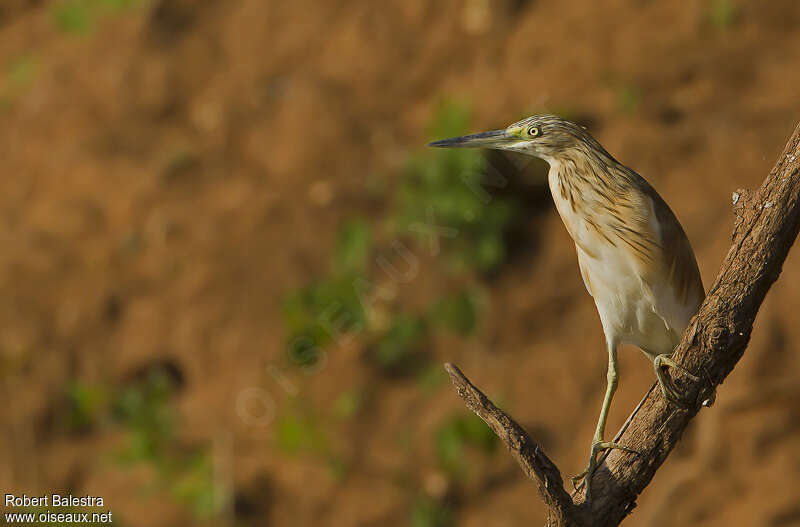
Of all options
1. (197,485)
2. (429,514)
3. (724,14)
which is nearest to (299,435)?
(197,485)

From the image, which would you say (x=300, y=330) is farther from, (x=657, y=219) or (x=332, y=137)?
(x=657, y=219)

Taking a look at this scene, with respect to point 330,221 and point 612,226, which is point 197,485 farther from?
point 612,226

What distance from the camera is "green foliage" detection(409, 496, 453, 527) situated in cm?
669

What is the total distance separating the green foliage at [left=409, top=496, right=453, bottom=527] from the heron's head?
4264 mm

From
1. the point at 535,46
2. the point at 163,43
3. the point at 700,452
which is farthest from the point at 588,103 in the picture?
the point at 163,43

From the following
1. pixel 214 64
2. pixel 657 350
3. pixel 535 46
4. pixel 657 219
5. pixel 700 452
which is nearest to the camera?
pixel 657 219

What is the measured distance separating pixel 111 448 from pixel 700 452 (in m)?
4.41

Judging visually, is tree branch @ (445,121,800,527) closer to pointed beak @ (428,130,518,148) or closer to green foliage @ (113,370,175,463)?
pointed beak @ (428,130,518,148)

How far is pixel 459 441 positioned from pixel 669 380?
4.31m

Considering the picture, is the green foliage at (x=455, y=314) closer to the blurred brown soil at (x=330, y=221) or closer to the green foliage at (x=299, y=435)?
the blurred brown soil at (x=330, y=221)

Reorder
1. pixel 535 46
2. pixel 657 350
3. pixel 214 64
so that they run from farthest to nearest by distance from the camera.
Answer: pixel 214 64 → pixel 535 46 → pixel 657 350

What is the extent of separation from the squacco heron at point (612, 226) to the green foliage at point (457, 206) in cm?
401

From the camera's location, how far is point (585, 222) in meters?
2.92

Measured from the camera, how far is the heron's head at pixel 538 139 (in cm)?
290
